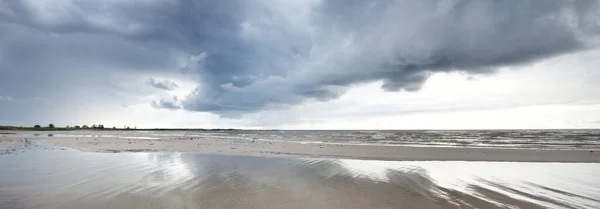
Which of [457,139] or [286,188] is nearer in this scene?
[286,188]

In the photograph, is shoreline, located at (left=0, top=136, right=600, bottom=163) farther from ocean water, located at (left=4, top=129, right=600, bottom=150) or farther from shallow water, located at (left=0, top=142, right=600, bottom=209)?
ocean water, located at (left=4, top=129, right=600, bottom=150)

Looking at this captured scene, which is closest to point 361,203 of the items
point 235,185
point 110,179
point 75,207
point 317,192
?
point 317,192

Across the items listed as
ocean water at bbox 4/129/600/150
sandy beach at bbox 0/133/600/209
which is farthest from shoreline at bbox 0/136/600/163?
ocean water at bbox 4/129/600/150

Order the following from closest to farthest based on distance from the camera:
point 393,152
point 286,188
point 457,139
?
point 286,188 < point 393,152 < point 457,139

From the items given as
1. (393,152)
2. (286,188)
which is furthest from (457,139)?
(286,188)

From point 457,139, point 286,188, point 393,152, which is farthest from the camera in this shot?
point 457,139

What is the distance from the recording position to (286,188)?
332 inches

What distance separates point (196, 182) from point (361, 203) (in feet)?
17.7

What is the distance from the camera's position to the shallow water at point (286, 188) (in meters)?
6.72

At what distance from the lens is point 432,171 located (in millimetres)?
12047

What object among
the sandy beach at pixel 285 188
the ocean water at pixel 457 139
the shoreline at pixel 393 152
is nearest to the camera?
the sandy beach at pixel 285 188

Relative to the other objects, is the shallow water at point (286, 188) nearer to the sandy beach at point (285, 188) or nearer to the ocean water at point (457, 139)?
the sandy beach at point (285, 188)

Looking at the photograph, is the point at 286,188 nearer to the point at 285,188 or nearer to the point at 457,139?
the point at 285,188

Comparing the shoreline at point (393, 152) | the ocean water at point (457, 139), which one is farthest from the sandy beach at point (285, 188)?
the ocean water at point (457, 139)
